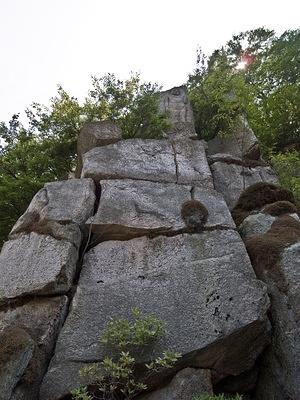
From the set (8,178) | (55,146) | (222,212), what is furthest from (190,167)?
(8,178)

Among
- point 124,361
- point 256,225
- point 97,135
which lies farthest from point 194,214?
point 97,135

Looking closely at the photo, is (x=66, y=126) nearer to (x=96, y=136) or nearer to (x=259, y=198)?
(x=96, y=136)

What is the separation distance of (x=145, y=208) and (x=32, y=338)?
3898 mm

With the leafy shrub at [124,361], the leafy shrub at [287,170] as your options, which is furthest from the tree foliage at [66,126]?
the leafy shrub at [124,361]

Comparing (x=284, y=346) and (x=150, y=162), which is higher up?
(x=150, y=162)

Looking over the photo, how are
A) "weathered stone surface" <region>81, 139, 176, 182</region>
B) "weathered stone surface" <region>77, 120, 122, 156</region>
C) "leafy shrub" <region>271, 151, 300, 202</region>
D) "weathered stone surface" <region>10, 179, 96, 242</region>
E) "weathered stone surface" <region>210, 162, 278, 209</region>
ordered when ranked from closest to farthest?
"weathered stone surface" <region>10, 179, 96, 242</region>, "weathered stone surface" <region>81, 139, 176, 182</region>, "weathered stone surface" <region>210, 162, 278, 209</region>, "weathered stone surface" <region>77, 120, 122, 156</region>, "leafy shrub" <region>271, 151, 300, 202</region>

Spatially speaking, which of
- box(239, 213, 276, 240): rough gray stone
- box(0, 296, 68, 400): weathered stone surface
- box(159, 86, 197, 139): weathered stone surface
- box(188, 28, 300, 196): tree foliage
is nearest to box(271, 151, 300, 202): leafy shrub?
box(188, 28, 300, 196): tree foliage

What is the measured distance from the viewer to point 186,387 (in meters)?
6.14

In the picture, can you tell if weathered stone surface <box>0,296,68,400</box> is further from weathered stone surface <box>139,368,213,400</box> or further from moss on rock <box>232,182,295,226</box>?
moss on rock <box>232,182,295,226</box>

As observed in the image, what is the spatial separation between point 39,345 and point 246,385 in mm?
3622

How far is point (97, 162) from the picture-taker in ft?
36.0

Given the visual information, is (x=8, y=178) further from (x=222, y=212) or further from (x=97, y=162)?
(x=222, y=212)

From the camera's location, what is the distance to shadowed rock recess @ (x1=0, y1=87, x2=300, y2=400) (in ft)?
20.9

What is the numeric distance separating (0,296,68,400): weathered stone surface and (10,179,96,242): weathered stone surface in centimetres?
155
